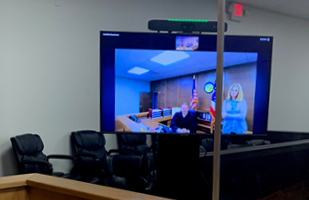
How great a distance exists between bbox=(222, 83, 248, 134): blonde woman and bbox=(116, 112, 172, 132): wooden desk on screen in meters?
0.69

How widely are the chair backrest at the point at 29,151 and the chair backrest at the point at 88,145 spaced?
0.43m

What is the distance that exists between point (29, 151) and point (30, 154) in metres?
0.04

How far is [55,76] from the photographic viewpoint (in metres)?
3.02

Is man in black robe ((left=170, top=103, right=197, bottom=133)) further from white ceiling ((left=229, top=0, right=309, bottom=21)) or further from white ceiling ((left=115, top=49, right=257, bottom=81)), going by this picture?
white ceiling ((left=229, top=0, right=309, bottom=21))

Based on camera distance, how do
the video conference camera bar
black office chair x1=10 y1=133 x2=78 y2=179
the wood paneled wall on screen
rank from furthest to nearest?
black office chair x1=10 y1=133 x2=78 y2=179, the video conference camera bar, the wood paneled wall on screen

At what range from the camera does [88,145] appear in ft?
A: 9.89

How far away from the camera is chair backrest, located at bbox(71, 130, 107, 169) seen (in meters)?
2.94

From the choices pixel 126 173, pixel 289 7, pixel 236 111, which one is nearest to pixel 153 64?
pixel 236 111

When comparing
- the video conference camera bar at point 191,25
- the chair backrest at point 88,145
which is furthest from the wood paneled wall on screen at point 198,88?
the chair backrest at point 88,145

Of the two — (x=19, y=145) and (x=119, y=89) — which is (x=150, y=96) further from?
(x=19, y=145)

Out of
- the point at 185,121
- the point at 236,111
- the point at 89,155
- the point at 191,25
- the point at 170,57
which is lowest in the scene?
the point at 89,155

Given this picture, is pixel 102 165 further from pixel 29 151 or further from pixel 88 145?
pixel 29 151

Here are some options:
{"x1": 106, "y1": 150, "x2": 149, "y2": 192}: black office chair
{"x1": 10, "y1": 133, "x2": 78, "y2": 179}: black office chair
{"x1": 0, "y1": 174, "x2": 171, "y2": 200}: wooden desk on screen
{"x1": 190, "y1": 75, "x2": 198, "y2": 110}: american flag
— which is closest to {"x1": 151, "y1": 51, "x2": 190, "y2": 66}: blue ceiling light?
{"x1": 190, "y1": 75, "x2": 198, "y2": 110}: american flag

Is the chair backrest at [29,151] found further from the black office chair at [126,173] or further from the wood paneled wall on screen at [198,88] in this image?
the wood paneled wall on screen at [198,88]
